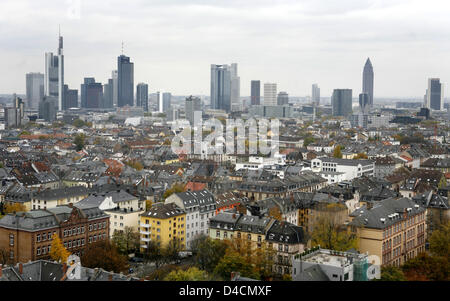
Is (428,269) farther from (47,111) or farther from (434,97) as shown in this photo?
(434,97)

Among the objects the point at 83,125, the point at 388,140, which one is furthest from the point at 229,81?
the point at 388,140

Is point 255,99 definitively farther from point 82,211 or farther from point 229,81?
point 82,211

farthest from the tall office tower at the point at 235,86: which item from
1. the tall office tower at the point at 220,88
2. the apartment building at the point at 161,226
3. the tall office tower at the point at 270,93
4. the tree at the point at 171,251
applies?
the tree at the point at 171,251

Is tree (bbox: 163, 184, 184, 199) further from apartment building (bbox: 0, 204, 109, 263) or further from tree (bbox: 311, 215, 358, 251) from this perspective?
tree (bbox: 311, 215, 358, 251)

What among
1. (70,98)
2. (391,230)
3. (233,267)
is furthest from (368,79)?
(233,267)

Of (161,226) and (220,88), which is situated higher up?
(220,88)

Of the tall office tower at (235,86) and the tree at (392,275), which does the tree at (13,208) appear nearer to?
the tree at (392,275)
